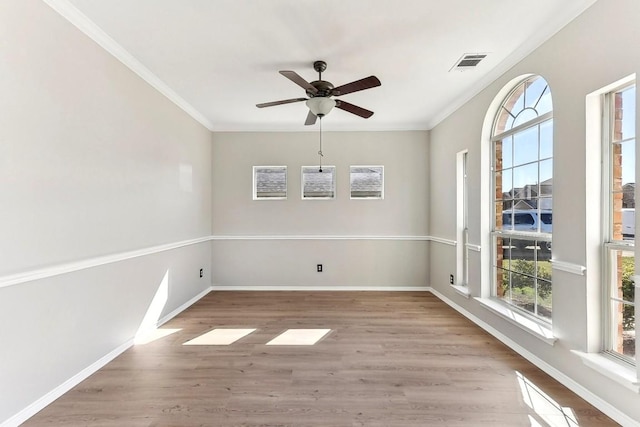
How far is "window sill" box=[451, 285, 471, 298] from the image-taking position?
3.53m

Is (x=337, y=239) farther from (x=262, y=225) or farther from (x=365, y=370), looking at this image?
(x=365, y=370)

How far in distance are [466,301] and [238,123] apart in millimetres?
4042

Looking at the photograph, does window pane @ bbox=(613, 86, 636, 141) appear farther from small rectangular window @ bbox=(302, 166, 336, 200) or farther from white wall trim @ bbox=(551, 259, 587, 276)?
small rectangular window @ bbox=(302, 166, 336, 200)

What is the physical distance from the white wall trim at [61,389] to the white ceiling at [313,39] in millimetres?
2511

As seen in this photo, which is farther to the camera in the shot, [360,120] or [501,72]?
[360,120]

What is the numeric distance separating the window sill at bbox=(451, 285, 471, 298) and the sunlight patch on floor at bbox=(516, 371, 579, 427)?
4.57ft

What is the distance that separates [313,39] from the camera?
2.41 metres

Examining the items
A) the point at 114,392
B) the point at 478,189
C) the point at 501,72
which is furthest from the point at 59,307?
the point at 501,72

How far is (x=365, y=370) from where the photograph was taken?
238 centimetres

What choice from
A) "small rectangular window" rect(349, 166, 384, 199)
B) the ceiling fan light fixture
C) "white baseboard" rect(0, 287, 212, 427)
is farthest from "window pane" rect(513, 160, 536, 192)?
"white baseboard" rect(0, 287, 212, 427)

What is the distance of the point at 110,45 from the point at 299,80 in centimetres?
157

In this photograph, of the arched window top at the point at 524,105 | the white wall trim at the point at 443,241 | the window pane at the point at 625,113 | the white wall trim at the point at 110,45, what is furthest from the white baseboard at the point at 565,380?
the white wall trim at the point at 110,45

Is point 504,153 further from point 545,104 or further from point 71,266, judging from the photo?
point 71,266

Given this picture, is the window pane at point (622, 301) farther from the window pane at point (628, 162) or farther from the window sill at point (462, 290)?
the window sill at point (462, 290)
